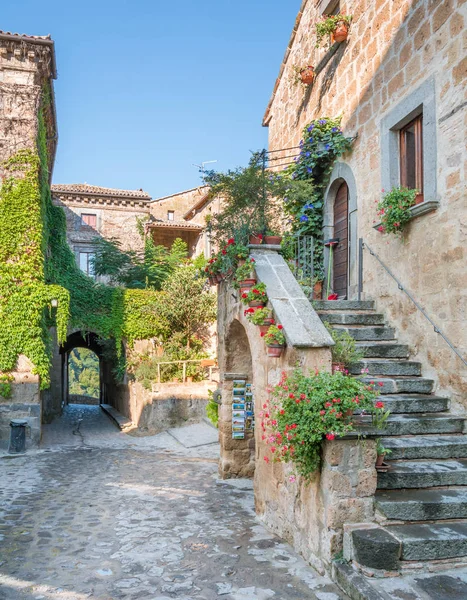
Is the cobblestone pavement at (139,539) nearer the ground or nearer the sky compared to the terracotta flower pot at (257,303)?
nearer the ground

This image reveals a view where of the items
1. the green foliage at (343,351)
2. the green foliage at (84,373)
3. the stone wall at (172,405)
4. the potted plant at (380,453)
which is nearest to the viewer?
the potted plant at (380,453)

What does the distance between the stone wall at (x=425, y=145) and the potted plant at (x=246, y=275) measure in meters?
1.93

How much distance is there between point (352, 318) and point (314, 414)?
2923 millimetres

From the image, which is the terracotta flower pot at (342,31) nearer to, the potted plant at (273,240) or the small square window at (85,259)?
the potted plant at (273,240)

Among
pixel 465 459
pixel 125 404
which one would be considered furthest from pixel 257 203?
pixel 125 404

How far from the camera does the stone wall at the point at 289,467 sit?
370 cm

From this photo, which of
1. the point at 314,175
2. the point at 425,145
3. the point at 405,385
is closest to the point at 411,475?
the point at 405,385

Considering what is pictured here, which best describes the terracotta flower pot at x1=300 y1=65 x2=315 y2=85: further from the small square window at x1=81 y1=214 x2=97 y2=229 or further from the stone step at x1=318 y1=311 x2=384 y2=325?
the small square window at x1=81 y1=214 x2=97 y2=229

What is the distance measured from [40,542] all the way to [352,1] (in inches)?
341

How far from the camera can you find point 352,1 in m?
8.15

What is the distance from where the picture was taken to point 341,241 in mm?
8508

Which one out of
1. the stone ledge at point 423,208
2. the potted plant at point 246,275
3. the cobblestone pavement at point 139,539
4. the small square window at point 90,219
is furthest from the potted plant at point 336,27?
the small square window at point 90,219

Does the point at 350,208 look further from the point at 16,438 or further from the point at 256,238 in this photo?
the point at 16,438

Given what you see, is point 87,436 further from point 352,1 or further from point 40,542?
point 352,1
